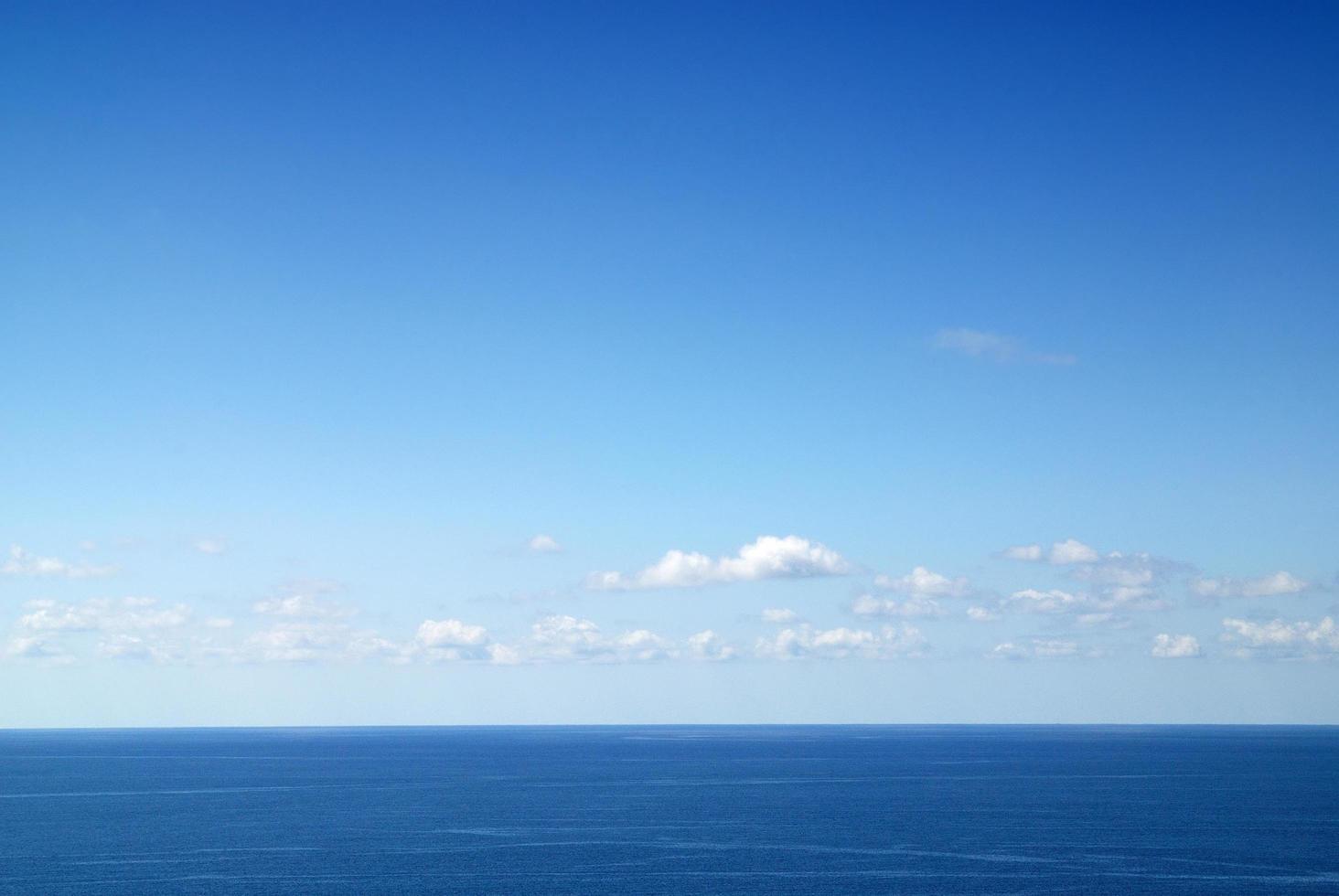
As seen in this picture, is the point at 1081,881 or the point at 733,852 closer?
the point at 1081,881

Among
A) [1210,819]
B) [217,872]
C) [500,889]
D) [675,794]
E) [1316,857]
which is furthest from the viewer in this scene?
[675,794]

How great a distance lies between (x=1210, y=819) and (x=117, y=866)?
134m

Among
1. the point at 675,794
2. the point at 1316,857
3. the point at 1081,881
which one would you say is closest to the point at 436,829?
the point at 675,794

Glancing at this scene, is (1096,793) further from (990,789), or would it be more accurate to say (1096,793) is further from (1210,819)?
(1210,819)

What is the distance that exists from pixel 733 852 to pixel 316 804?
8097 centimetres

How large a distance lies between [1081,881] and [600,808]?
78401mm

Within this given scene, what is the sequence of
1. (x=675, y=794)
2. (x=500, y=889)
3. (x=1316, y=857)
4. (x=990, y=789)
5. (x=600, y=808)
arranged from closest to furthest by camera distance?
(x=500, y=889) < (x=1316, y=857) < (x=600, y=808) < (x=675, y=794) < (x=990, y=789)

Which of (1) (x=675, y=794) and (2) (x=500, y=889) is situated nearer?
(2) (x=500, y=889)

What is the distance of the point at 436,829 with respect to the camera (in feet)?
449

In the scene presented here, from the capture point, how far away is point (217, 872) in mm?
106312

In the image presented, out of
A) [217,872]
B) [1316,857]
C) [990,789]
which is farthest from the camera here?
[990,789]

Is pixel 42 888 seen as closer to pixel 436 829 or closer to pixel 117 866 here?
pixel 117 866

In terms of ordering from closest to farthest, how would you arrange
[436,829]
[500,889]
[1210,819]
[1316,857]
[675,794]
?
[500,889] < [1316,857] < [436,829] < [1210,819] < [675,794]

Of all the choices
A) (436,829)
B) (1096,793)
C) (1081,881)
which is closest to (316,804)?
(436,829)
